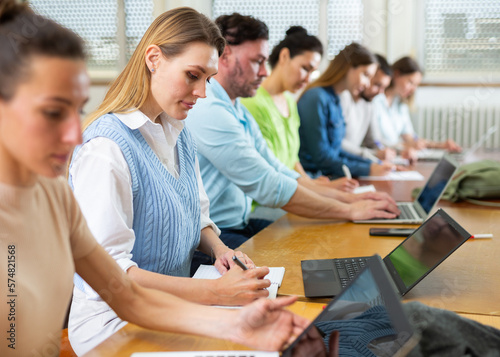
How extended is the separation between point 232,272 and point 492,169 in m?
1.67

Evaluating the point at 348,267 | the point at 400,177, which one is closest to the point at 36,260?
the point at 348,267

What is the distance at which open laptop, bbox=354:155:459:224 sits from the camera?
1977 mm

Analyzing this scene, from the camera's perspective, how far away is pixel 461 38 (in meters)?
5.91

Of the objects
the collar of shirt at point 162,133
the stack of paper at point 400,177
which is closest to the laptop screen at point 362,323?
the collar of shirt at point 162,133

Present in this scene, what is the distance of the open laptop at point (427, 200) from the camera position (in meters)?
1.98

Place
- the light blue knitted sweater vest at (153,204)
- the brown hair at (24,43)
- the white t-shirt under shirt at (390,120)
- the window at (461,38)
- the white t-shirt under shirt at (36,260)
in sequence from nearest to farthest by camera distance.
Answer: the brown hair at (24,43)
the white t-shirt under shirt at (36,260)
the light blue knitted sweater vest at (153,204)
the white t-shirt under shirt at (390,120)
the window at (461,38)

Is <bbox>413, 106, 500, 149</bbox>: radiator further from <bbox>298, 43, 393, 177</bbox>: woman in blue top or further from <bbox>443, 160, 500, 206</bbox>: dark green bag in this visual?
<bbox>443, 160, 500, 206</bbox>: dark green bag

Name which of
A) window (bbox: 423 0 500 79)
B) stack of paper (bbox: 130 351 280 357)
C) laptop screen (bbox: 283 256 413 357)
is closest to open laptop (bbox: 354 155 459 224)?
laptop screen (bbox: 283 256 413 357)

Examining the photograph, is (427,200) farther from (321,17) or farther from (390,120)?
(321,17)

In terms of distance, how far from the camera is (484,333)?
3.19ft

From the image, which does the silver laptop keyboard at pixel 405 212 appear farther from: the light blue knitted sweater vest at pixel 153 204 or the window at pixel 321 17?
the window at pixel 321 17

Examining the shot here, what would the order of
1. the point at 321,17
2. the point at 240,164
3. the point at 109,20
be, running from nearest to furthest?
the point at 240,164
the point at 321,17
the point at 109,20

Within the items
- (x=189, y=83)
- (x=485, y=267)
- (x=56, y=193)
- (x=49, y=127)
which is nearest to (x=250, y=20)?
(x=189, y=83)

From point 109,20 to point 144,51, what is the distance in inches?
202
